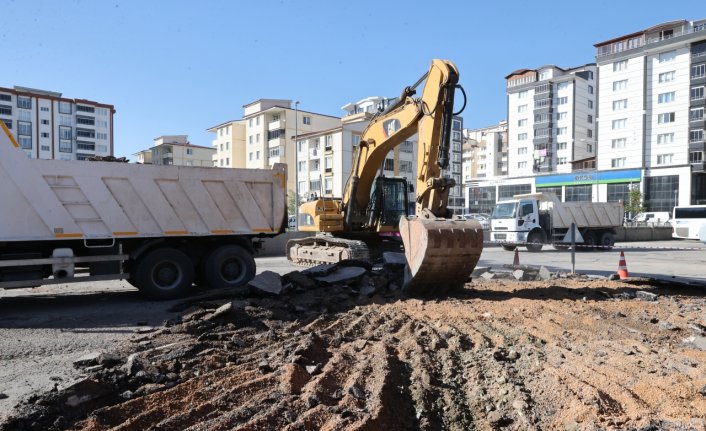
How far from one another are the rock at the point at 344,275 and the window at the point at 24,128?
90.6 m

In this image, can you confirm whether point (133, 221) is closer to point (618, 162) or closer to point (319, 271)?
point (319, 271)

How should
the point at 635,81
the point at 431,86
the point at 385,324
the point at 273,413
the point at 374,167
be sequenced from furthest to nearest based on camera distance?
the point at 635,81 → the point at 374,167 → the point at 431,86 → the point at 385,324 → the point at 273,413

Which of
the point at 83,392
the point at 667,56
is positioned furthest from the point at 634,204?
the point at 83,392

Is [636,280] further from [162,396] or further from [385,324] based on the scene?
[162,396]

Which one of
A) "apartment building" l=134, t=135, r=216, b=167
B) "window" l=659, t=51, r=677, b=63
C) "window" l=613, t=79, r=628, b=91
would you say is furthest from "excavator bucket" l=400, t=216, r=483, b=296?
"apartment building" l=134, t=135, r=216, b=167

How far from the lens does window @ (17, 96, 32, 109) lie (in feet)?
263

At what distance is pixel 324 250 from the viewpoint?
13.4m

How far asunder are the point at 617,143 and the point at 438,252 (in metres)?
64.1

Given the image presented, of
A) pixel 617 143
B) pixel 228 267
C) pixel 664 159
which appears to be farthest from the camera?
pixel 617 143

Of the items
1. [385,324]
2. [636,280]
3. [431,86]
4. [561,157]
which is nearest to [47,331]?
[385,324]

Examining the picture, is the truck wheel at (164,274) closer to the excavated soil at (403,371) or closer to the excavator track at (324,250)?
the excavated soil at (403,371)

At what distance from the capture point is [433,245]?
7953 millimetres

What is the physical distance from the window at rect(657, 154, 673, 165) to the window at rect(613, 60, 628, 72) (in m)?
12.1

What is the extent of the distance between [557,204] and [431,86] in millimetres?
17866
